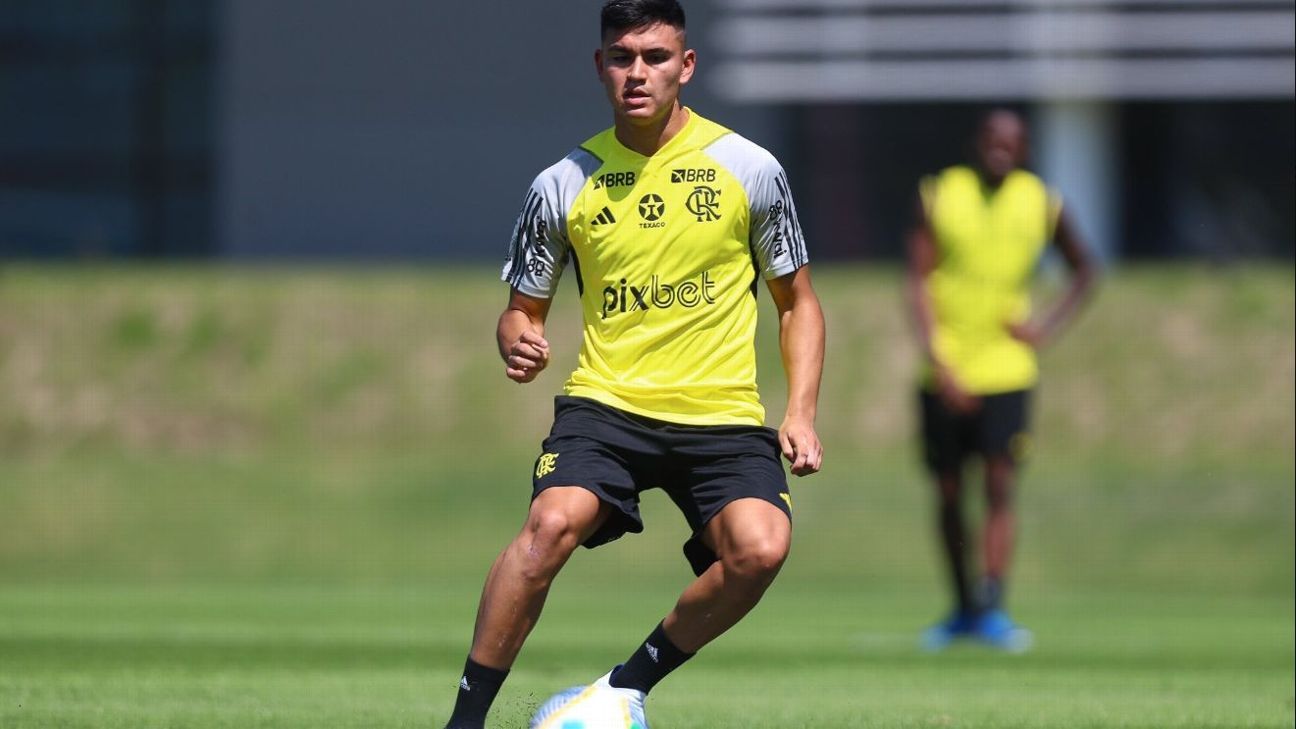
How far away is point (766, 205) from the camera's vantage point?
6383 mm

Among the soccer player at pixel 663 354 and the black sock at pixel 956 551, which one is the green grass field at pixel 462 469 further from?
the soccer player at pixel 663 354

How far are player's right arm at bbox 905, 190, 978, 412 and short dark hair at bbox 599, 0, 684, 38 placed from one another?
5.44 metres

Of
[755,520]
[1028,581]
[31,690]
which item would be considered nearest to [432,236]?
[1028,581]

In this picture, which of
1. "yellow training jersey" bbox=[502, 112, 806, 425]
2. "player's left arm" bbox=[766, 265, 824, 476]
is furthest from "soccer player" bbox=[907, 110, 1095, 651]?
"yellow training jersey" bbox=[502, 112, 806, 425]

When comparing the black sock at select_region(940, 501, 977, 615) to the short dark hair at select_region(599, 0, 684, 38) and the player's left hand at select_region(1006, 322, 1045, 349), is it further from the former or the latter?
the short dark hair at select_region(599, 0, 684, 38)

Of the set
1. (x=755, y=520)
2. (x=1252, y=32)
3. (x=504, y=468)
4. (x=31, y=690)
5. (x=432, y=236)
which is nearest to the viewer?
(x=755, y=520)

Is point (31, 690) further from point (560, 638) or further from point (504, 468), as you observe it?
point (504, 468)

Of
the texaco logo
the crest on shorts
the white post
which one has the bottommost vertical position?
the white post

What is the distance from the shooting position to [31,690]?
25.3 ft

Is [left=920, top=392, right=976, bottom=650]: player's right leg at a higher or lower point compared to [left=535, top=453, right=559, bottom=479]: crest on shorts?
lower

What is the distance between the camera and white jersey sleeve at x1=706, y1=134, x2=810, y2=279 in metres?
6.37

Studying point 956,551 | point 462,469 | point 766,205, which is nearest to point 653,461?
point 766,205

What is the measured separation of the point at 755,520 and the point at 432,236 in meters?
21.6

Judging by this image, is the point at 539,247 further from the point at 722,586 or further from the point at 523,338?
the point at 722,586
